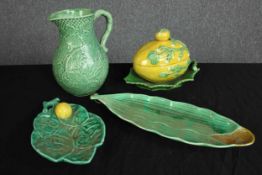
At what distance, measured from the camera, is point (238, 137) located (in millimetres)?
461

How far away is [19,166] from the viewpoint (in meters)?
0.45

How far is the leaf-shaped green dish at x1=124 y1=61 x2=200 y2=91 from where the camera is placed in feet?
2.14

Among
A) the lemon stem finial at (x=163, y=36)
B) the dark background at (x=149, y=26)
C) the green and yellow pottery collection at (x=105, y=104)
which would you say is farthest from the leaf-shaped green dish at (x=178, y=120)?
the dark background at (x=149, y=26)

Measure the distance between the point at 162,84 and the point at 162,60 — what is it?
0.19 ft

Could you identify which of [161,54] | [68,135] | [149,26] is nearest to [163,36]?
[161,54]

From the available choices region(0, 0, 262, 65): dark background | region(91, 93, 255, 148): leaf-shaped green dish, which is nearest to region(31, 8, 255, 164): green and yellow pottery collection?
region(91, 93, 255, 148): leaf-shaped green dish

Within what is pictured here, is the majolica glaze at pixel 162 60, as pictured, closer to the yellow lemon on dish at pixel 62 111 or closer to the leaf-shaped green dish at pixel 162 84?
the leaf-shaped green dish at pixel 162 84

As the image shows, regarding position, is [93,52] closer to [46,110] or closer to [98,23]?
[46,110]

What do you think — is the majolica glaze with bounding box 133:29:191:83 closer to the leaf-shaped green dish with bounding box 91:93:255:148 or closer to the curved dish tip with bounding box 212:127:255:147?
the leaf-shaped green dish with bounding box 91:93:255:148

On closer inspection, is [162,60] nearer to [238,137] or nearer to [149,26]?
[238,137]

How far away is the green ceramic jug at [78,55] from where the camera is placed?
Answer: 565mm

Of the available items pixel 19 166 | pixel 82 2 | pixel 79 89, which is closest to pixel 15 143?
pixel 19 166

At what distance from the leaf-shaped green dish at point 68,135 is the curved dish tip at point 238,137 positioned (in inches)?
7.9

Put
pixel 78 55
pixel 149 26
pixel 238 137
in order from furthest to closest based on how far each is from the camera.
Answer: pixel 149 26 < pixel 78 55 < pixel 238 137
